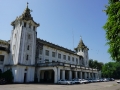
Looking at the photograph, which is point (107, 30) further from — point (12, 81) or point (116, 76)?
point (116, 76)

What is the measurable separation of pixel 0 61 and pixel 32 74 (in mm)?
8978

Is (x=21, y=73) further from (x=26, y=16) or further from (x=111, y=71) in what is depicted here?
(x=111, y=71)

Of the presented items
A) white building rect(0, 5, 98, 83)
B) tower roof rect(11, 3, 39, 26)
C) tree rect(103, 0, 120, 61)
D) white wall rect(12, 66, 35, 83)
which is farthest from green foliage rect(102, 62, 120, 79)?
tree rect(103, 0, 120, 61)

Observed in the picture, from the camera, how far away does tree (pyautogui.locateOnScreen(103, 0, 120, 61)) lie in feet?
34.1

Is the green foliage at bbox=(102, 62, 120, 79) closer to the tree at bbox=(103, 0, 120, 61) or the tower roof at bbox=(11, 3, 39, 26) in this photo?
the tower roof at bbox=(11, 3, 39, 26)

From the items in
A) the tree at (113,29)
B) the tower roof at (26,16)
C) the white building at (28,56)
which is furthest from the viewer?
the tower roof at (26,16)

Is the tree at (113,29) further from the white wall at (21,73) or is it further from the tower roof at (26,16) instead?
the tower roof at (26,16)

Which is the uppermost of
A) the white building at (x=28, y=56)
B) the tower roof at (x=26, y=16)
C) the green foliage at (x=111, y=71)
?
the tower roof at (x=26, y=16)

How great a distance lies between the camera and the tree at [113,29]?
10400 millimetres

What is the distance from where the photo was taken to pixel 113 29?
1055cm

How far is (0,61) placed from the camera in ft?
118

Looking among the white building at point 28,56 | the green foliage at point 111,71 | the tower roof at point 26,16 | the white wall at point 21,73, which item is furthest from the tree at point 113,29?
the green foliage at point 111,71

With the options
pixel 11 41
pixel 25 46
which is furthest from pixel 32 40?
pixel 11 41

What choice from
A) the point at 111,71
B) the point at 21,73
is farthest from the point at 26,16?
the point at 111,71
